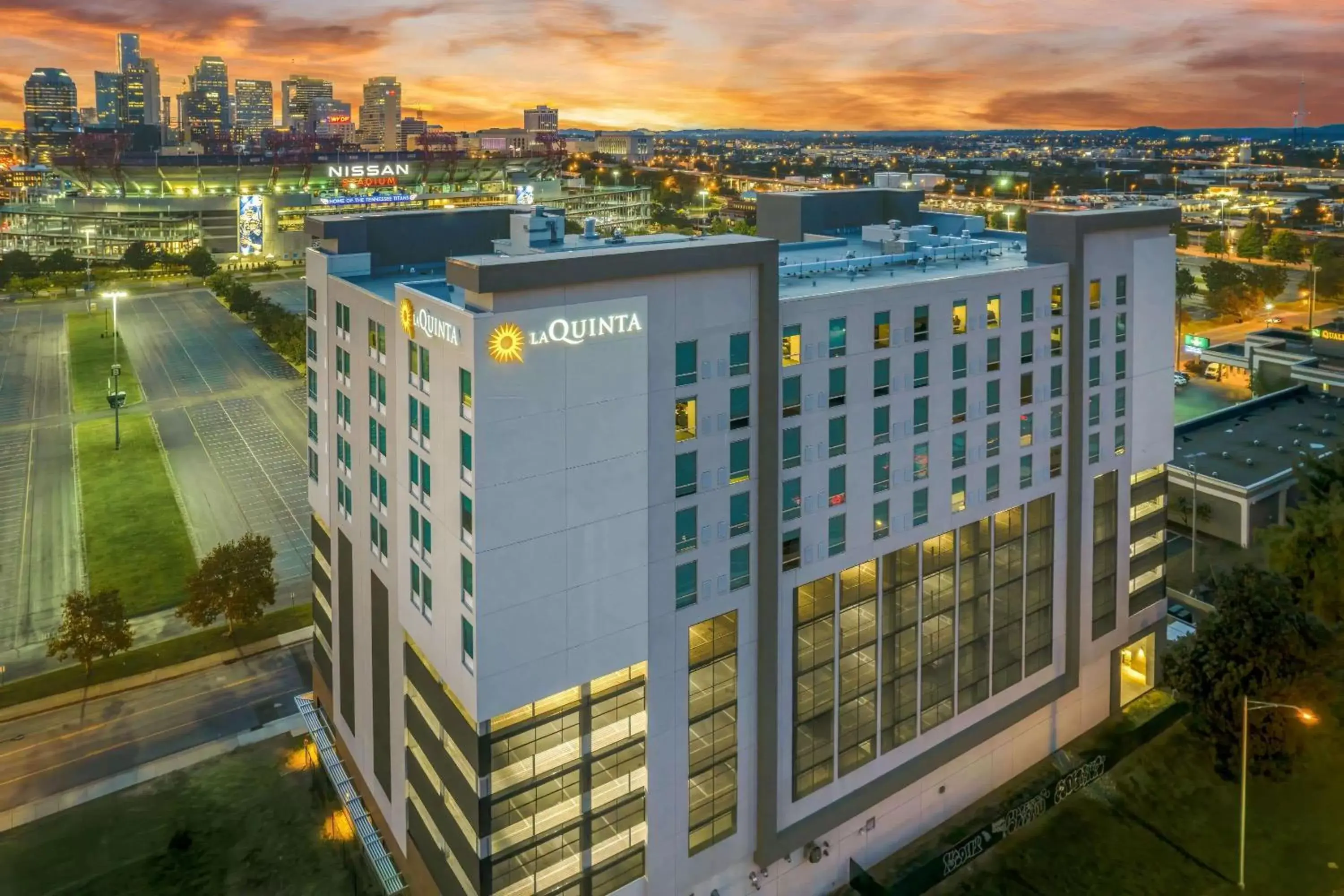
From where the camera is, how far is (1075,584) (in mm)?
59062

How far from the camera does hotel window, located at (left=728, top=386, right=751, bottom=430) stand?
42969 millimetres

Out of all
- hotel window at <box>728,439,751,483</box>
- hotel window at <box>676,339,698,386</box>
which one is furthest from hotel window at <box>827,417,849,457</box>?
Result: hotel window at <box>676,339,698,386</box>

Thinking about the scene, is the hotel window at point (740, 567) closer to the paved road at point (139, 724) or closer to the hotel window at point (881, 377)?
the hotel window at point (881, 377)

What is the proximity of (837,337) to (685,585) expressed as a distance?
13.9 m

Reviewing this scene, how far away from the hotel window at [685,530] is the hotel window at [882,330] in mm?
13141

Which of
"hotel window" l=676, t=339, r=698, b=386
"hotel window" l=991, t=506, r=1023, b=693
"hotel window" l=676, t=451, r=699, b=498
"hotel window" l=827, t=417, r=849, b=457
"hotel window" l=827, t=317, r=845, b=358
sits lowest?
"hotel window" l=991, t=506, r=1023, b=693

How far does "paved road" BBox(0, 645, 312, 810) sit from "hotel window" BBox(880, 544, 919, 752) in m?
40.6

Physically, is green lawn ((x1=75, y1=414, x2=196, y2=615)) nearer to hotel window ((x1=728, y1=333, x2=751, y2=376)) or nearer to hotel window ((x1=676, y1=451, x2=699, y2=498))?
hotel window ((x1=676, y1=451, x2=699, y2=498))

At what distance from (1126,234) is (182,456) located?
108353 millimetres

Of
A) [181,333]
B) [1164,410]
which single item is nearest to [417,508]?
[1164,410]

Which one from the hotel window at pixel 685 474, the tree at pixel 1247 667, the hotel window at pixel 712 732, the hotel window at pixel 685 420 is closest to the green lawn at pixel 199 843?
the hotel window at pixel 712 732

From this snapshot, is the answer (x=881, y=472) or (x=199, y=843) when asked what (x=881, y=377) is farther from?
(x=199, y=843)

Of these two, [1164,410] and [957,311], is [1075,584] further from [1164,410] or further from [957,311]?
[957,311]

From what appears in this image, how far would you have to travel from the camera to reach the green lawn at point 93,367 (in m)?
143
